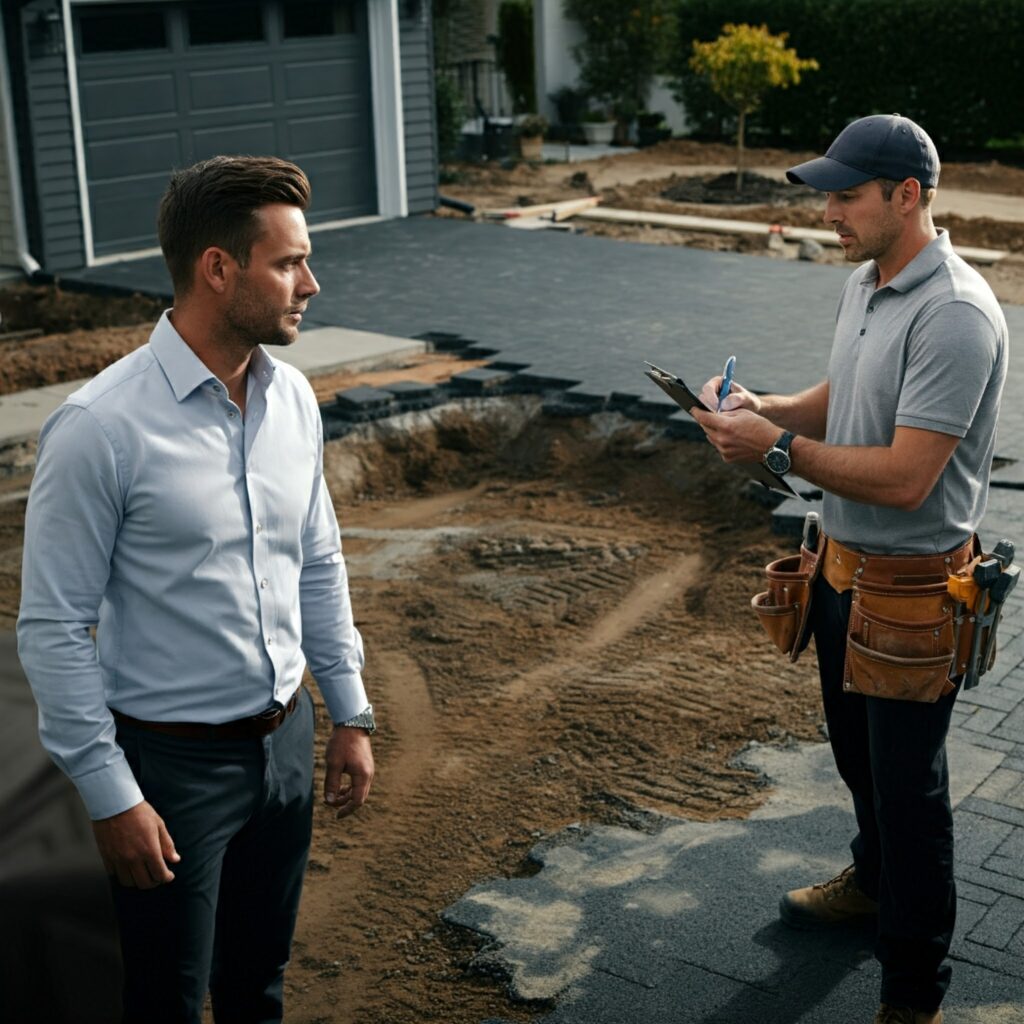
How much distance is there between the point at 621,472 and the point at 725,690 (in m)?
3.34

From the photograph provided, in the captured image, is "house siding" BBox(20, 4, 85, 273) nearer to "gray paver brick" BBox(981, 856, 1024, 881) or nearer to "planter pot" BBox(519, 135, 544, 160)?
"planter pot" BBox(519, 135, 544, 160)

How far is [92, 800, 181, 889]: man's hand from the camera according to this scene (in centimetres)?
282

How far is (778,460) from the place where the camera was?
→ 3727 millimetres

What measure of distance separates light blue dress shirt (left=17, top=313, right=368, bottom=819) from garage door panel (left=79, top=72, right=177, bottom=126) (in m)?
13.1

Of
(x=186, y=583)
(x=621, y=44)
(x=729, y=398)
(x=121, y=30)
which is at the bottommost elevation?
(x=186, y=583)

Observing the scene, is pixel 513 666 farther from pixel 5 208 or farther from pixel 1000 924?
A: pixel 5 208

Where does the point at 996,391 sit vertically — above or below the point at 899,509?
above

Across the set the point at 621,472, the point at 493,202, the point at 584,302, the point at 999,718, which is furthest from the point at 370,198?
the point at 999,718

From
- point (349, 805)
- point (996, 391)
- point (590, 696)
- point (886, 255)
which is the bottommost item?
point (590, 696)

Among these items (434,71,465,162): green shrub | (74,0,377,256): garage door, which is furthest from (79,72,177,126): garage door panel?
(434,71,465,162): green shrub

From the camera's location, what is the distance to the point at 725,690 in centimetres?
617

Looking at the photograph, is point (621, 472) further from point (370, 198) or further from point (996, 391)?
point (370, 198)

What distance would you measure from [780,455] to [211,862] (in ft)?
5.68

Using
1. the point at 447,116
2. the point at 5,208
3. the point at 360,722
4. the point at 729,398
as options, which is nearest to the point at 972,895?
the point at 729,398
